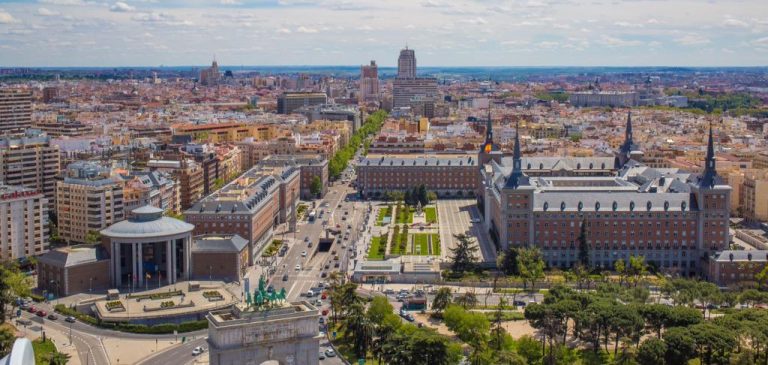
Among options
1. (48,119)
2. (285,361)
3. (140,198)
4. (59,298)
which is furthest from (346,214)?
(48,119)

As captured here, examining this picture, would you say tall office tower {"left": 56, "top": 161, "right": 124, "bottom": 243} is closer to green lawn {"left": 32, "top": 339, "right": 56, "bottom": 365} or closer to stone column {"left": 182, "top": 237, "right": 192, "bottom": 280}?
stone column {"left": 182, "top": 237, "right": 192, "bottom": 280}

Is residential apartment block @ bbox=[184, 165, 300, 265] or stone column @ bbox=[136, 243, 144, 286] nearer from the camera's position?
stone column @ bbox=[136, 243, 144, 286]

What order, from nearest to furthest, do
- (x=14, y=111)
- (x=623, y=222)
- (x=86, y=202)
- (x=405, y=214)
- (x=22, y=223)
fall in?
1. (x=22, y=223)
2. (x=623, y=222)
3. (x=86, y=202)
4. (x=405, y=214)
5. (x=14, y=111)

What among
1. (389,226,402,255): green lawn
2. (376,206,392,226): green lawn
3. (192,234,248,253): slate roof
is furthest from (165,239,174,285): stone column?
(376,206,392,226): green lawn

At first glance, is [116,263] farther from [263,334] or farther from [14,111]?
[14,111]

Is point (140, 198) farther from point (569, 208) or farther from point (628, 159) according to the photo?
point (628, 159)

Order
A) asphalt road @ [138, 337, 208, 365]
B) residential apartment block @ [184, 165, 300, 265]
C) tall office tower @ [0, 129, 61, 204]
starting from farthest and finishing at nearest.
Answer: tall office tower @ [0, 129, 61, 204]
residential apartment block @ [184, 165, 300, 265]
asphalt road @ [138, 337, 208, 365]

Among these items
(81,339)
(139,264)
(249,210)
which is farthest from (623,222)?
(81,339)
